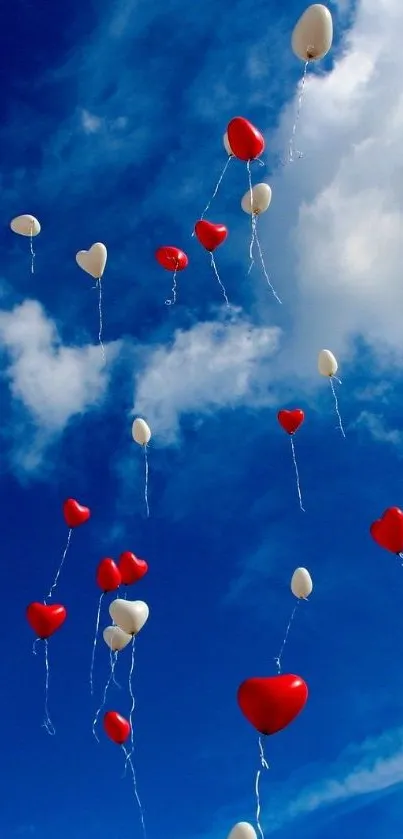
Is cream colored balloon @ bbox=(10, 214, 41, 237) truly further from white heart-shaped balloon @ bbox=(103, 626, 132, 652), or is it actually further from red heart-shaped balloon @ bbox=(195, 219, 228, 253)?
white heart-shaped balloon @ bbox=(103, 626, 132, 652)

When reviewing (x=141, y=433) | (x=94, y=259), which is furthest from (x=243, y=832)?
(x=94, y=259)

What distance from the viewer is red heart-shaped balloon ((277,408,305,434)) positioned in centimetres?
1287

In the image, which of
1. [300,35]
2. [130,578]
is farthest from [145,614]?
[300,35]

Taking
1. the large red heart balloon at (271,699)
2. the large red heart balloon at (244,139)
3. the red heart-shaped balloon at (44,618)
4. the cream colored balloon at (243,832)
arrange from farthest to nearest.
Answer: the red heart-shaped balloon at (44,618) < the large red heart balloon at (244,139) < the cream colored balloon at (243,832) < the large red heart balloon at (271,699)

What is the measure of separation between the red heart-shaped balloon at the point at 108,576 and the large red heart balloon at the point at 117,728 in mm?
1734

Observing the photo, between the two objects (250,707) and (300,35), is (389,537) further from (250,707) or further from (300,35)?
(300,35)

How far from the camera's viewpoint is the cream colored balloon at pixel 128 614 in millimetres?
10438

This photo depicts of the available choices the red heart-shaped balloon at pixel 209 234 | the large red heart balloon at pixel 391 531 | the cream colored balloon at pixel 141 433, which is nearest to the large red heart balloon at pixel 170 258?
the red heart-shaped balloon at pixel 209 234

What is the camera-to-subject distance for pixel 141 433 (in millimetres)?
12672

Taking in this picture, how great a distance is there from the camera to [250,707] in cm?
765

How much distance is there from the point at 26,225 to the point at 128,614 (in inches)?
228

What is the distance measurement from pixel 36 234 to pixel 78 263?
0.74 m

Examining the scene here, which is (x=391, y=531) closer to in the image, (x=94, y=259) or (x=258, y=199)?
(x=258, y=199)

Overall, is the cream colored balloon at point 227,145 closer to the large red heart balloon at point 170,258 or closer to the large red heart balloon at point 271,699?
the large red heart balloon at point 170,258
